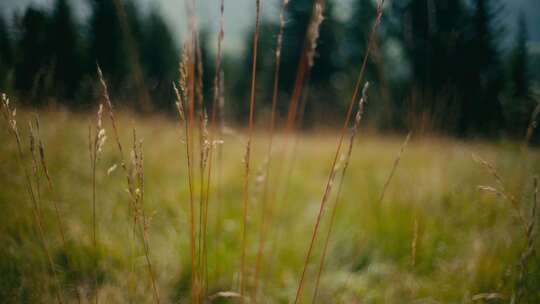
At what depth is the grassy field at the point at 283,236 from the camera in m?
1.13

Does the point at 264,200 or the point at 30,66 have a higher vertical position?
the point at 30,66

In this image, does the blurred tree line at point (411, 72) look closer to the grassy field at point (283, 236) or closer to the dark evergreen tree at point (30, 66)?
the dark evergreen tree at point (30, 66)

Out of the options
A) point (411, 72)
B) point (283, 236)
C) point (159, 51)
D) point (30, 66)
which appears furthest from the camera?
point (159, 51)

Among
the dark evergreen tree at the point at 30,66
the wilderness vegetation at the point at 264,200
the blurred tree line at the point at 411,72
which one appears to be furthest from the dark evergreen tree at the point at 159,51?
the wilderness vegetation at the point at 264,200

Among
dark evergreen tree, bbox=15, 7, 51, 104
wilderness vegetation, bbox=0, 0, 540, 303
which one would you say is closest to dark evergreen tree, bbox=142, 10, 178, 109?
dark evergreen tree, bbox=15, 7, 51, 104

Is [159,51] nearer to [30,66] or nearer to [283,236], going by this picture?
[30,66]

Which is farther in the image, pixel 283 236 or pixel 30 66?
pixel 30 66

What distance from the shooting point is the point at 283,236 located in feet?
5.72

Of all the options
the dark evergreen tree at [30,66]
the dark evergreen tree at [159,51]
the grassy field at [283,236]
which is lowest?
the grassy field at [283,236]

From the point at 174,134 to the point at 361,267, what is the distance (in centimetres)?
333

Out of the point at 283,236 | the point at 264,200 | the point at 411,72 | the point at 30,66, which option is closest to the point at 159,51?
the point at 30,66

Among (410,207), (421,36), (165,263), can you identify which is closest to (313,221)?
(410,207)

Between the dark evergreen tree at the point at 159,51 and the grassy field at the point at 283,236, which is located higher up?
the dark evergreen tree at the point at 159,51

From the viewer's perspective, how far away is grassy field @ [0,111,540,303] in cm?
113
